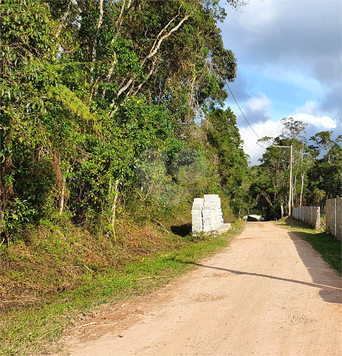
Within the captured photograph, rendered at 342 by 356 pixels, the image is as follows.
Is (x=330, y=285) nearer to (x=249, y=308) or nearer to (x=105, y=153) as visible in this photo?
(x=249, y=308)

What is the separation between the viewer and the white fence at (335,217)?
1365 cm

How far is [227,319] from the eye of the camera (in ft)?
16.4

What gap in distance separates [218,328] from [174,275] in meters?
3.55

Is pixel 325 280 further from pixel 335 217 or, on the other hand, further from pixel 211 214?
pixel 335 217

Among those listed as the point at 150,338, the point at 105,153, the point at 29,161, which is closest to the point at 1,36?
the point at 29,161

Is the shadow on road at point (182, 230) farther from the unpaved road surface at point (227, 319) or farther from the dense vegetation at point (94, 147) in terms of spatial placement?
the unpaved road surface at point (227, 319)

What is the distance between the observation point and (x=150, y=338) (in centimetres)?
443

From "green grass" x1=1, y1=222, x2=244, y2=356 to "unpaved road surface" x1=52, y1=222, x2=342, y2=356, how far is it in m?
0.35

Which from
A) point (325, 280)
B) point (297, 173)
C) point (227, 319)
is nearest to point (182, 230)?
point (325, 280)

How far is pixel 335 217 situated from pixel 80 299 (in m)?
12.0

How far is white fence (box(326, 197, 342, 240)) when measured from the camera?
13651 mm

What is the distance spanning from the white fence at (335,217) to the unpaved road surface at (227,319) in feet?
20.3

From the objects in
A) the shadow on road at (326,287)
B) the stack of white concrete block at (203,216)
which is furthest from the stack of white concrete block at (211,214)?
the shadow on road at (326,287)

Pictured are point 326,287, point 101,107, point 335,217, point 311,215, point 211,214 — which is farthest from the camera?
point 311,215
